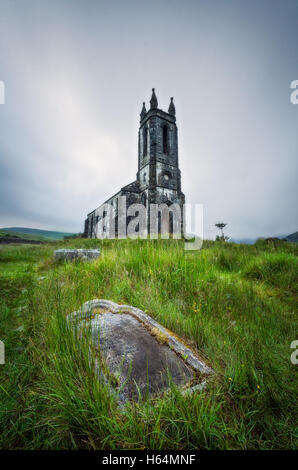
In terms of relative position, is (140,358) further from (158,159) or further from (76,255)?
(158,159)

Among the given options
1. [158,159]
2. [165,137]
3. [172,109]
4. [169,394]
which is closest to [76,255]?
[169,394]

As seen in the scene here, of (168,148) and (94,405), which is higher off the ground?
(168,148)

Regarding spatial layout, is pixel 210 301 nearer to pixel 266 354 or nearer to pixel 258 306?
Answer: pixel 258 306

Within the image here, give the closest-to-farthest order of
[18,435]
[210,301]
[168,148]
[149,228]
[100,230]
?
[18,435] → [210,301] → [149,228] → [168,148] → [100,230]

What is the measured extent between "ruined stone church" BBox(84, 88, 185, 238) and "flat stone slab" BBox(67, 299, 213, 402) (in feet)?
63.3

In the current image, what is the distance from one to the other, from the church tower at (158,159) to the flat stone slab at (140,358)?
63.7 feet

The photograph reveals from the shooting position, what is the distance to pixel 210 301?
274cm

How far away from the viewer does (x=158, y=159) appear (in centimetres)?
2172

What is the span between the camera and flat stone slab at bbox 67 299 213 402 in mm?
1209

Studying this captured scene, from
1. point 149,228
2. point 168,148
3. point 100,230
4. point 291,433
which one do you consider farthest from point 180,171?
point 291,433

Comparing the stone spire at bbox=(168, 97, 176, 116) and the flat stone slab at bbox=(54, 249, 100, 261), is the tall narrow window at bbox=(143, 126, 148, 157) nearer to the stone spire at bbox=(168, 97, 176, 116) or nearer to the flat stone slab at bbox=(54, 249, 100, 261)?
the stone spire at bbox=(168, 97, 176, 116)

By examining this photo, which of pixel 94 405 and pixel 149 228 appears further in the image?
pixel 149 228

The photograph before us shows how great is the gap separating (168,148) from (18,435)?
2512cm

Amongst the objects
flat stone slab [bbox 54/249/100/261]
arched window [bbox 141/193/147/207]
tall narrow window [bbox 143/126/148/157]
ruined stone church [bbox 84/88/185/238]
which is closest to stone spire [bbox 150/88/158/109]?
ruined stone church [bbox 84/88/185/238]
